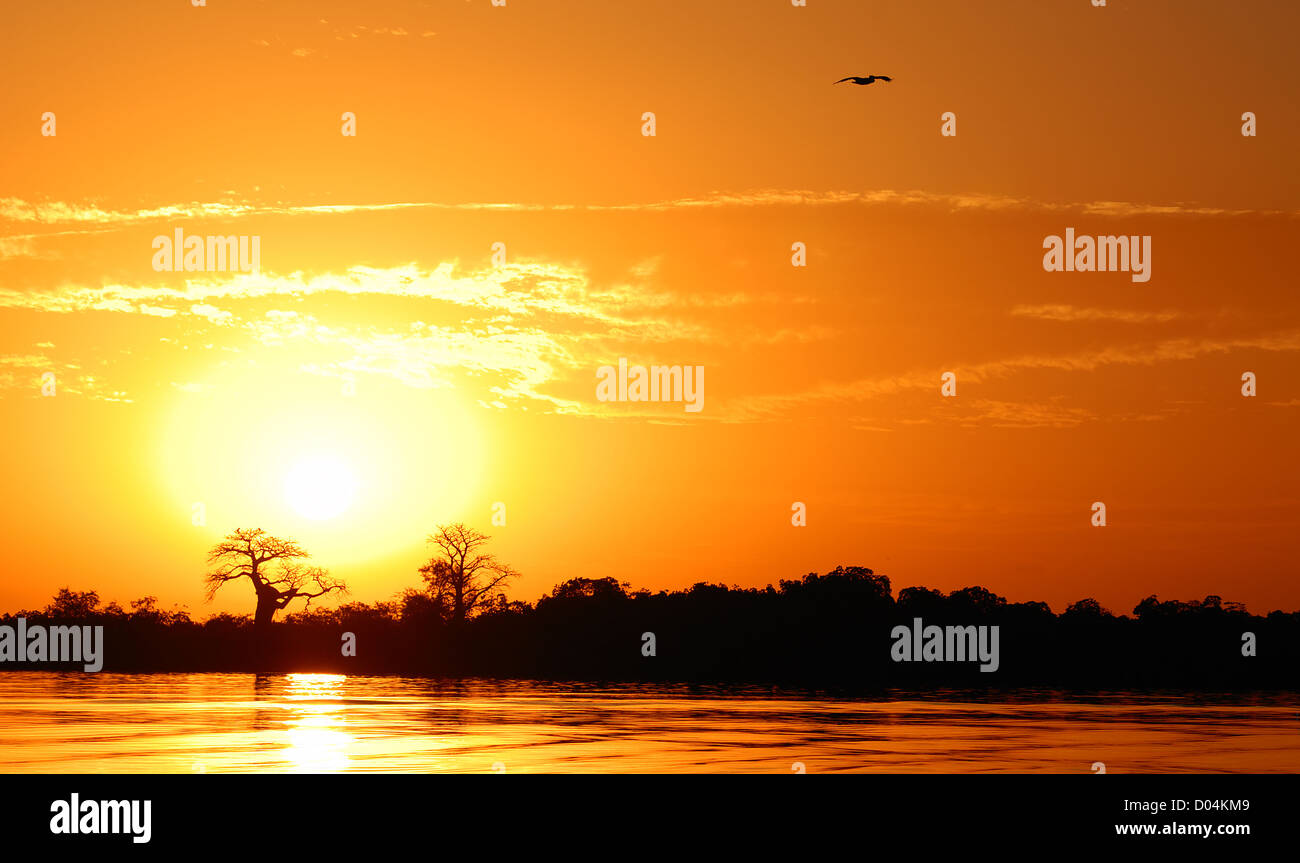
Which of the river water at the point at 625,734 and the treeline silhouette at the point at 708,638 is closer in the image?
the river water at the point at 625,734

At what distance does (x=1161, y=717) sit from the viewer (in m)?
54.1

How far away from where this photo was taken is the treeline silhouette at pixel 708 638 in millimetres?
131625

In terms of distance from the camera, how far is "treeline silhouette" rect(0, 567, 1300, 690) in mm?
131625

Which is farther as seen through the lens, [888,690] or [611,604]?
[611,604]

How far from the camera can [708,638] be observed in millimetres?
142000

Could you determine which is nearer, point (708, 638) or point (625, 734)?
point (625, 734)

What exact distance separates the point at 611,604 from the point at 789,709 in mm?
94973

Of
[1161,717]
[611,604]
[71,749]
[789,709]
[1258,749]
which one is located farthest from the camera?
[611,604]

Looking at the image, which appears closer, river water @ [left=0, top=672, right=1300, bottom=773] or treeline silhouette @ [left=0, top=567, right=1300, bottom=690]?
river water @ [left=0, top=672, right=1300, bottom=773]
